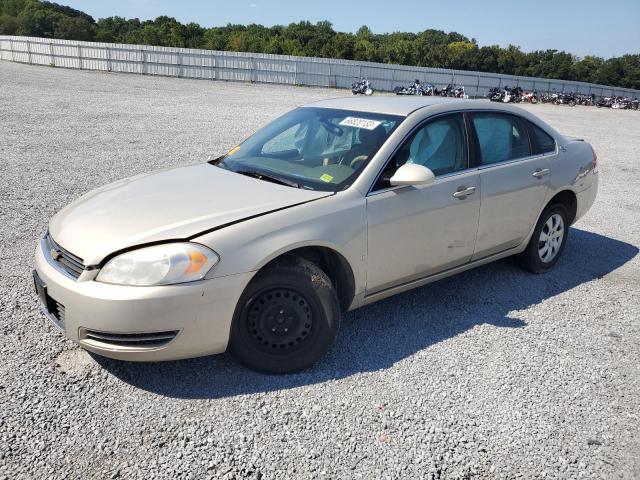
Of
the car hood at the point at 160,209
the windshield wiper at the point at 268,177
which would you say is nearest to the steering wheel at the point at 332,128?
the windshield wiper at the point at 268,177

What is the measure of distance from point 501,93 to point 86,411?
116ft

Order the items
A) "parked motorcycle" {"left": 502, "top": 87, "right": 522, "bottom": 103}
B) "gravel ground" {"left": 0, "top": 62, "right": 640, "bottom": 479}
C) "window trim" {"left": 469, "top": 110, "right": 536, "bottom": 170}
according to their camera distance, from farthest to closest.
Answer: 1. "parked motorcycle" {"left": 502, "top": 87, "right": 522, "bottom": 103}
2. "window trim" {"left": 469, "top": 110, "right": 536, "bottom": 170}
3. "gravel ground" {"left": 0, "top": 62, "right": 640, "bottom": 479}

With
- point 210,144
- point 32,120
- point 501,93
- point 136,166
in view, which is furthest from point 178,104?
point 501,93

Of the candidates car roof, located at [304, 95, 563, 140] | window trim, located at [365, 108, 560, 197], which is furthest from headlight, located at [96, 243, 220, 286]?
car roof, located at [304, 95, 563, 140]

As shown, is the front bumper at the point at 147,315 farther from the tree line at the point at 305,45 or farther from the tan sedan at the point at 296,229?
the tree line at the point at 305,45

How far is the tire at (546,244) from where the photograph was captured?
4859 mm

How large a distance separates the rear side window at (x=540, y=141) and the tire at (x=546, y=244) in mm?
535

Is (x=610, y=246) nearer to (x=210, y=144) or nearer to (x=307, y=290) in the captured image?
(x=307, y=290)

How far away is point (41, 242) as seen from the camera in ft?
11.0

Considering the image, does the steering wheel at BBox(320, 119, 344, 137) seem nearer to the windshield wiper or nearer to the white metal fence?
the windshield wiper

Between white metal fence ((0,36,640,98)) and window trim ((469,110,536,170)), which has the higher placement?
white metal fence ((0,36,640,98))

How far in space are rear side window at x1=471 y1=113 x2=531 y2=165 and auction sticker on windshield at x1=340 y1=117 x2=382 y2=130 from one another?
921 millimetres

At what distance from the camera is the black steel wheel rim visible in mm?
3062

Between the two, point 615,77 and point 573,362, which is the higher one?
point 615,77
